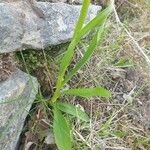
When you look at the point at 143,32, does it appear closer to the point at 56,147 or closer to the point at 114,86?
the point at 114,86

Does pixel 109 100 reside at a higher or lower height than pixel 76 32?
lower

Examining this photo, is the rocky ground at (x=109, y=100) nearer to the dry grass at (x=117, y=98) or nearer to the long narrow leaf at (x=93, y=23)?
the dry grass at (x=117, y=98)

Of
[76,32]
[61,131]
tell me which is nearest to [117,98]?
[61,131]

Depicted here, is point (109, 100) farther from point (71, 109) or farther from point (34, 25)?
point (34, 25)

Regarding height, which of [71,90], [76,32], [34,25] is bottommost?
[71,90]

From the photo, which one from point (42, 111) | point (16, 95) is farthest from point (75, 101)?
point (16, 95)

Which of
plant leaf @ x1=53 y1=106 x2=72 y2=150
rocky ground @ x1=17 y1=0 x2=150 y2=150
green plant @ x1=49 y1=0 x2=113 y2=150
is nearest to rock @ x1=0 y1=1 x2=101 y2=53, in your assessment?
rocky ground @ x1=17 y1=0 x2=150 y2=150
